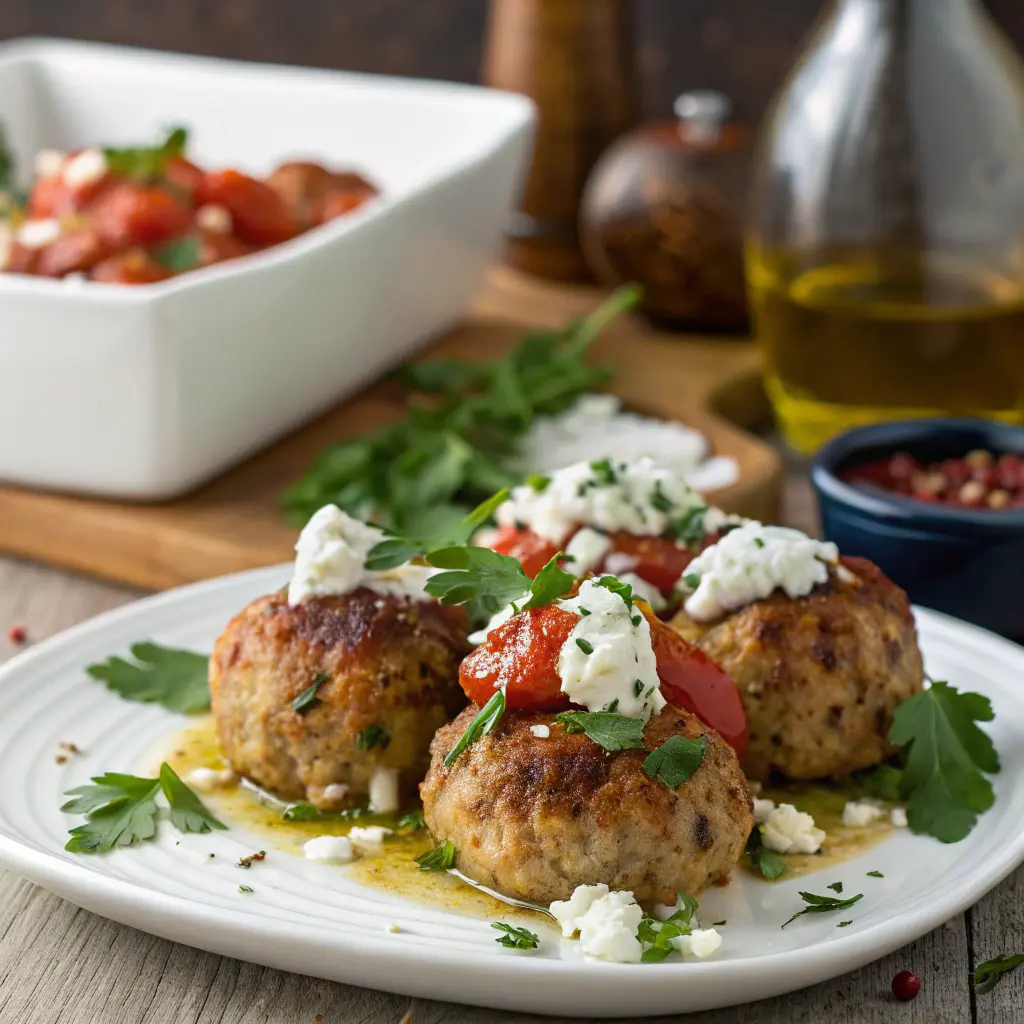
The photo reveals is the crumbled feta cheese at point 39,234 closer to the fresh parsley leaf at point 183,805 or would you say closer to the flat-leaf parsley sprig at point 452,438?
the flat-leaf parsley sprig at point 452,438

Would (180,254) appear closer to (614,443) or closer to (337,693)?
(614,443)

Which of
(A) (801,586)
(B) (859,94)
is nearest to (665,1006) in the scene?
(A) (801,586)

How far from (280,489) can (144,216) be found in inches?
30.7

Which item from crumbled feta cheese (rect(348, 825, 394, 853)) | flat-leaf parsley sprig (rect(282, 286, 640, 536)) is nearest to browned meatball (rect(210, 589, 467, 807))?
crumbled feta cheese (rect(348, 825, 394, 853))

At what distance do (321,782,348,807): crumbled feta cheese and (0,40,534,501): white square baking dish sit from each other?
1490mm

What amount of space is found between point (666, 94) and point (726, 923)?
14.5 ft

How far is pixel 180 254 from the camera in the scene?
4.16 m

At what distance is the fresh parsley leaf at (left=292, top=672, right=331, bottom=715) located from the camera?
100 inches

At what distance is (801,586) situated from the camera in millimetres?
2656

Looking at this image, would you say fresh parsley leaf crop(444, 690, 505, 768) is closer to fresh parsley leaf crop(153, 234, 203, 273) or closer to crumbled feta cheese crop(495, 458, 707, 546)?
crumbled feta cheese crop(495, 458, 707, 546)

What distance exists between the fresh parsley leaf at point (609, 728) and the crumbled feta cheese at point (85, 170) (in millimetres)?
2659

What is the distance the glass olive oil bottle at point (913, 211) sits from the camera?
13.8ft

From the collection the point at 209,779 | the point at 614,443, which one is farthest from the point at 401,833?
the point at 614,443

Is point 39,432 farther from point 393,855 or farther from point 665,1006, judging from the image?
point 665,1006
